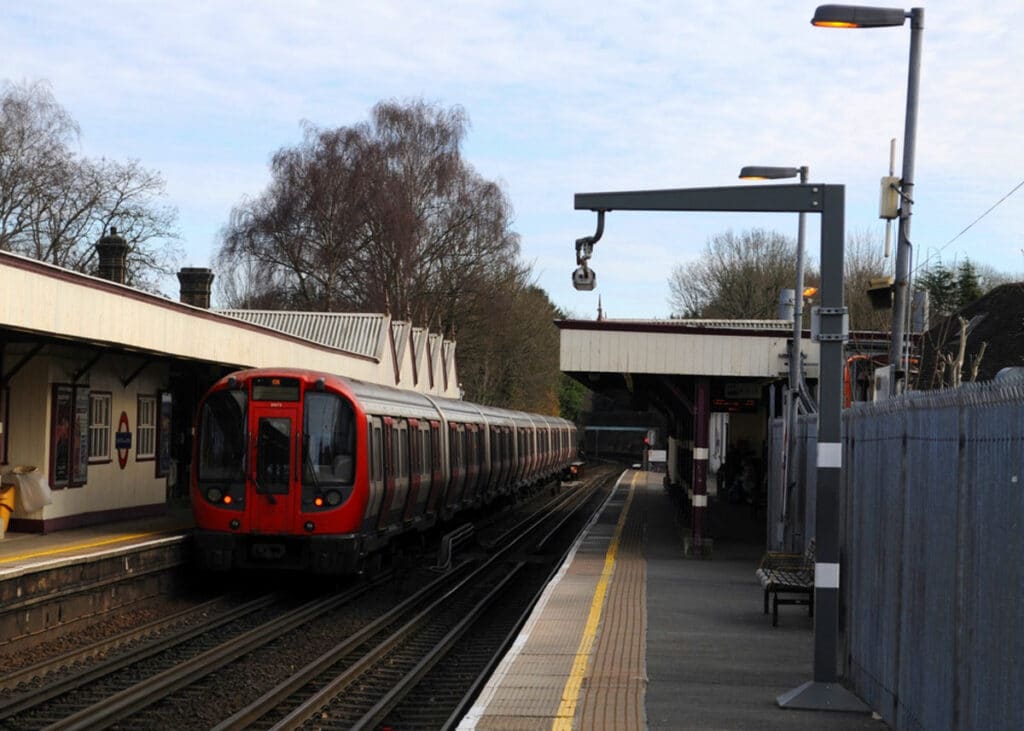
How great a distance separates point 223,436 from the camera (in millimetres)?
16312

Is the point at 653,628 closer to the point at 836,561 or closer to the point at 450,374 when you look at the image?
the point at 836,561

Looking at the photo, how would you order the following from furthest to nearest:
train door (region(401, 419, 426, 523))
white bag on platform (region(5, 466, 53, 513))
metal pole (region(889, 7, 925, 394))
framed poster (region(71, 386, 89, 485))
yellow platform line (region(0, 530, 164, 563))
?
train door (region(401, 419, 426, 523)), framed poster (region(71, 386, 89, 485)), white bag on platform (region(5, 466, 53, 513)), yellow platform line (region(0, 530, 164, 563)), metal pole (region(889, 7, 925, 394))

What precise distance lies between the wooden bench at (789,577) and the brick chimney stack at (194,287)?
78.6 feet

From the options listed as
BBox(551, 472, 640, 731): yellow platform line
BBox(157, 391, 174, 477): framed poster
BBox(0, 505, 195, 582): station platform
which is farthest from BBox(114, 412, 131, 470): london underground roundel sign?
BBox(551, 472, 640, 731): yellow platform line

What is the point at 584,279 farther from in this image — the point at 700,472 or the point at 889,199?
the point at 700,472

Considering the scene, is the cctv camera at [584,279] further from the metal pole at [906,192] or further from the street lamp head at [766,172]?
the street lamp head at [766,172]

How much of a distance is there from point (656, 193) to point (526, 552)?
1712cm

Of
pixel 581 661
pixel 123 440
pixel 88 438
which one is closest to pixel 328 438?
pixel 88 438

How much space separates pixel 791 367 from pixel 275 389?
7.79 meters

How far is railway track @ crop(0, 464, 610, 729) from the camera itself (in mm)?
9836

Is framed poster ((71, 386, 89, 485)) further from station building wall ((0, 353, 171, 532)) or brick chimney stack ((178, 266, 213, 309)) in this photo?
brick chimney stack ((178, 266, 213, 309))

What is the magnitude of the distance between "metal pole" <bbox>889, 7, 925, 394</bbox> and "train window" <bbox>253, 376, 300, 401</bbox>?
7012 mm

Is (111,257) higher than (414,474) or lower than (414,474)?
higher

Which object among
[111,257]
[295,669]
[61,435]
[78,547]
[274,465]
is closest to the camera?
[295,669]
